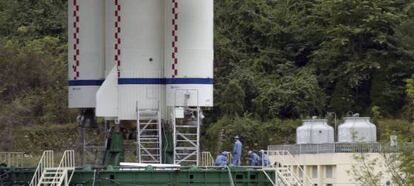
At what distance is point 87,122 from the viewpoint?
49.4 meters

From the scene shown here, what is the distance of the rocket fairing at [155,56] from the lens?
4684 centimetres

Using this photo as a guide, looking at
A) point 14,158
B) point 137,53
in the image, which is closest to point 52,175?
point 137,53

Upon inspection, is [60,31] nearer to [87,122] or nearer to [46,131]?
[46,131]

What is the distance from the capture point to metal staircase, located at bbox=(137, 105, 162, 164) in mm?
47062

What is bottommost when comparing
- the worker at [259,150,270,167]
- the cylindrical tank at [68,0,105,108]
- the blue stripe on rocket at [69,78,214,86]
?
the worker at [259,150,270,167]

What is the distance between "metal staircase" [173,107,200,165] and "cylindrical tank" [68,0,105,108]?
3.06 meters

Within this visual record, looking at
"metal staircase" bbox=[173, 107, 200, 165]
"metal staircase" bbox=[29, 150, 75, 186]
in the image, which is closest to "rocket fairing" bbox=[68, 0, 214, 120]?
"metal staircase" bbox=[173, 107, 200, 165]

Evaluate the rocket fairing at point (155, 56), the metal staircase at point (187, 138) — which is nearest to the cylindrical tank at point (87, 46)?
the rocket fairing at point (155, 56)

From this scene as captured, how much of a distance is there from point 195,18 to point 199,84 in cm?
210

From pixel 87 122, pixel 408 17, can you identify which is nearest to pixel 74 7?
pixel 87 122

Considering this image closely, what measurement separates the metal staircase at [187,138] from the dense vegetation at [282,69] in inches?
775

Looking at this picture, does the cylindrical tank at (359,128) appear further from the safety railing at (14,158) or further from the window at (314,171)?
the safety railing at (14,158)

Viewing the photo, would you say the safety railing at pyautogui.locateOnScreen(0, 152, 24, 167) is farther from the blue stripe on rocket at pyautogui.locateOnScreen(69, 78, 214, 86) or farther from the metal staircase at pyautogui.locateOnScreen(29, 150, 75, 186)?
the metal staircase at pyautogui.locateOnScreen(29, 150, 75, 186)

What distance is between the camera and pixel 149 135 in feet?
156
